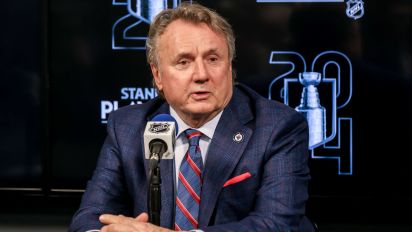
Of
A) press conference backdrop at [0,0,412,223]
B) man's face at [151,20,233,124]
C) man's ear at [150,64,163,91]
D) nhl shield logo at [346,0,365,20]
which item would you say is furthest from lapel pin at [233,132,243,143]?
nhl shield logo at [346,0,365,20]

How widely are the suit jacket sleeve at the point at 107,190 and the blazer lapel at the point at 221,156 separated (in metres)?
0.34

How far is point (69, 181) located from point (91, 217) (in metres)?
1.63

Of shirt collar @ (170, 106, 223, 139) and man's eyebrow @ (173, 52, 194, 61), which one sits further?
shirt collar @ (170, 106, 223, 139)

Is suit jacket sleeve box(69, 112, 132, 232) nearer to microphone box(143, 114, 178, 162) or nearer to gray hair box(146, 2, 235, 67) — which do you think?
gray hair box(146, 2, 235, 67)

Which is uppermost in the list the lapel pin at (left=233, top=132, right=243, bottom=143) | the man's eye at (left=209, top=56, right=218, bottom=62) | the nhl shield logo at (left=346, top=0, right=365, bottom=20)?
the nhl shield logo at (left=346, top=0, right=365, bottom=20)

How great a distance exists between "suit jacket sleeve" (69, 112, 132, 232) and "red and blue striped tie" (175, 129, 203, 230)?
0.26 m

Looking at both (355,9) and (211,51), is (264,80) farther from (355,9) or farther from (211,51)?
(211,51)

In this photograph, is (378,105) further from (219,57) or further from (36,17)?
(36,17)

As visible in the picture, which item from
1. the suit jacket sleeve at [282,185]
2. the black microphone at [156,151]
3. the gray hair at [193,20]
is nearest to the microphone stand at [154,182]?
the black microphone at [156,151]

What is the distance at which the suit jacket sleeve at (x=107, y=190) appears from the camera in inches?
92.7

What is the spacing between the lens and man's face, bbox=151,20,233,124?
88.7 inches

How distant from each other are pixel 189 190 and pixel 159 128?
54cm

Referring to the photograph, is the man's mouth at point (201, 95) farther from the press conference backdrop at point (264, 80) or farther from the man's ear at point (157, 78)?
the press conference backdrop at point (264, 80)

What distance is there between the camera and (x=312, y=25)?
3.64 meters
